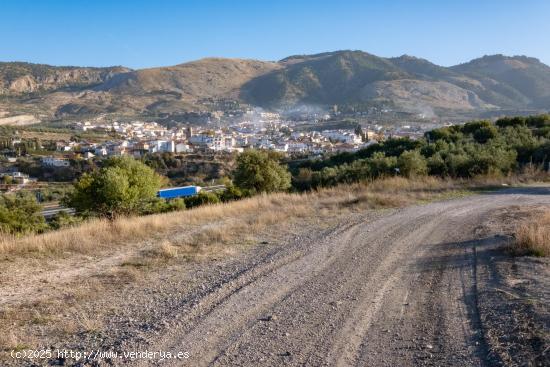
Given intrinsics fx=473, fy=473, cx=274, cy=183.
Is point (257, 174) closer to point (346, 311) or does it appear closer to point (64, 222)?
point (64, 222)

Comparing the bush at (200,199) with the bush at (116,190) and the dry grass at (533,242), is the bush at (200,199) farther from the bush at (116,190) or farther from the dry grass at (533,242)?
the dry grass at (533,242)

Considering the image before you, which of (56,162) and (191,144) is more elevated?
(191,144)

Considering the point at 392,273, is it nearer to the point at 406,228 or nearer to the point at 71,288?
the point at 406,228

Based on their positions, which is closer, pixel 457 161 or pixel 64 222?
pixel 457 161

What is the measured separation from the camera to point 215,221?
1002cm

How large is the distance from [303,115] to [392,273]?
173m

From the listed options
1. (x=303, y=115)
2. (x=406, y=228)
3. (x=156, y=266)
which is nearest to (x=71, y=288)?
(x=156, y=266)

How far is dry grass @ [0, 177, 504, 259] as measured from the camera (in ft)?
23.6

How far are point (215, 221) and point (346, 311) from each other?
5872 millimetres

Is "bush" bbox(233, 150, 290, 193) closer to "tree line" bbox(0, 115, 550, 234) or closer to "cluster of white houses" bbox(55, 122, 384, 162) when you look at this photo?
"tree line" bbox(0, 115, 550, 234)

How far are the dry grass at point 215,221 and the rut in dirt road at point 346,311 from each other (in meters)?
1.86

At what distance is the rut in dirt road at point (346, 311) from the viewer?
11.9 feet

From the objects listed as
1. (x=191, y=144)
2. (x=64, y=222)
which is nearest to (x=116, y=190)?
(x=64, y=222)

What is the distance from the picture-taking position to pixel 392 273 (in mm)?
5738
